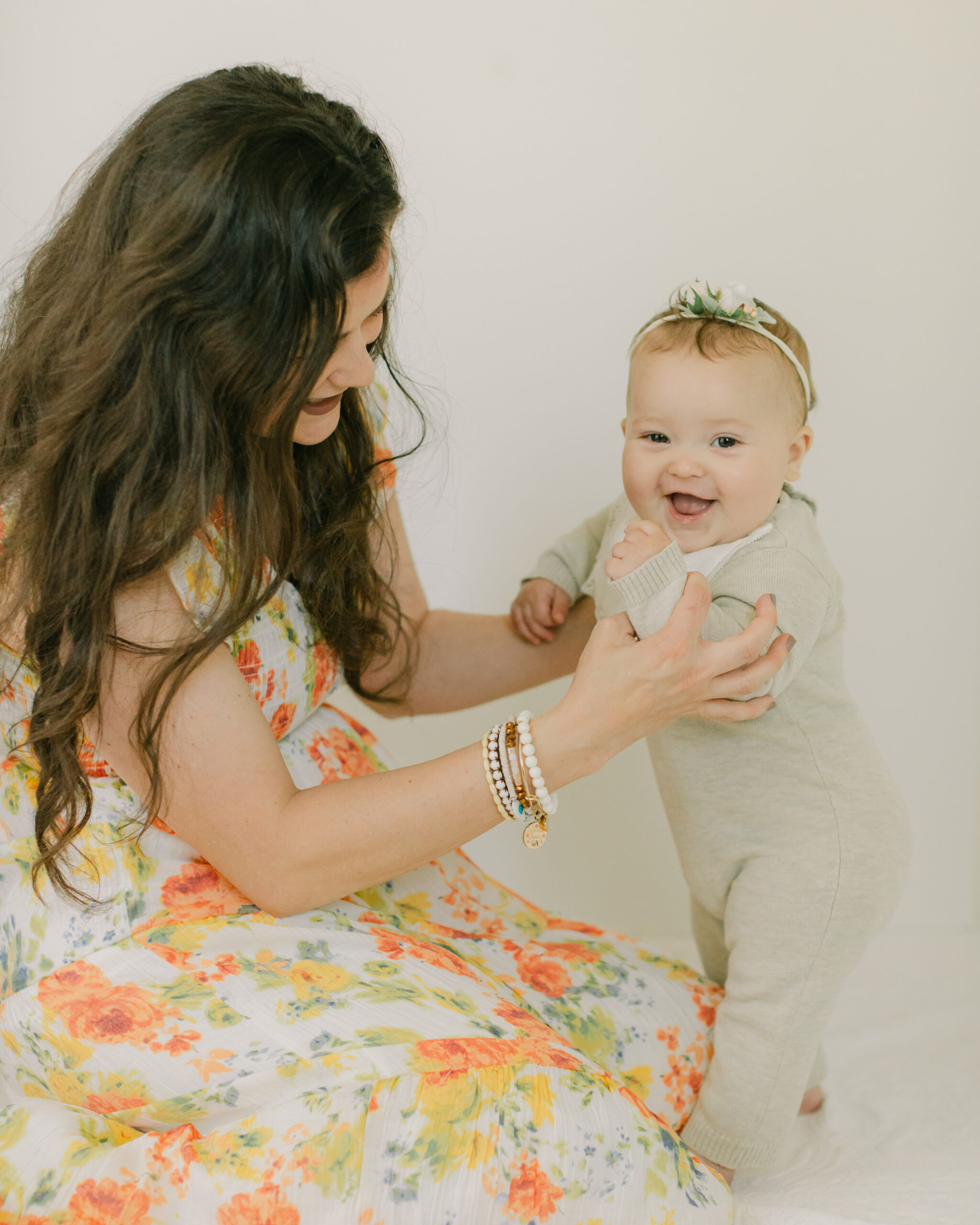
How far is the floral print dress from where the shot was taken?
0.88 m

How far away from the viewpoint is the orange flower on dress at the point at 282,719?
3.89ft

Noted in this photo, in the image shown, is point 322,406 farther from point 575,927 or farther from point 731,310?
point 575,927

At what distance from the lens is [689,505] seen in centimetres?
117

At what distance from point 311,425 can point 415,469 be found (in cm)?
69

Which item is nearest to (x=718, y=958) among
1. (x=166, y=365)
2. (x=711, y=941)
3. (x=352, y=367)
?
(x=711, y=941)

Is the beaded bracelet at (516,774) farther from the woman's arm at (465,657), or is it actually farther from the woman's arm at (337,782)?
the woman's arm at (465,657)

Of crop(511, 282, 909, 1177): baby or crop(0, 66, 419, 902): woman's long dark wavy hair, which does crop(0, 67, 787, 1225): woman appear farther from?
crop(511, 282, 909, 1177): baby

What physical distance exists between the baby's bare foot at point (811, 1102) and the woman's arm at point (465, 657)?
0.62 m

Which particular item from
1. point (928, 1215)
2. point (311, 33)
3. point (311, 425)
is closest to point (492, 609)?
point (311, 425)

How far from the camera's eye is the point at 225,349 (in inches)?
36.9

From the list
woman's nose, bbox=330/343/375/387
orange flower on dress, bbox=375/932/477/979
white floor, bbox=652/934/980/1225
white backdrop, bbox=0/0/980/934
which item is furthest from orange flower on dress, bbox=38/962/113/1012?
white backdrop, bbox=0/0/980/934

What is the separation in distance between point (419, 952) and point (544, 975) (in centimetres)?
22

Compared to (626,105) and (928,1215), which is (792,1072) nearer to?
(928,1215)

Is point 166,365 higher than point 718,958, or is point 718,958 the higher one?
point 166,365
